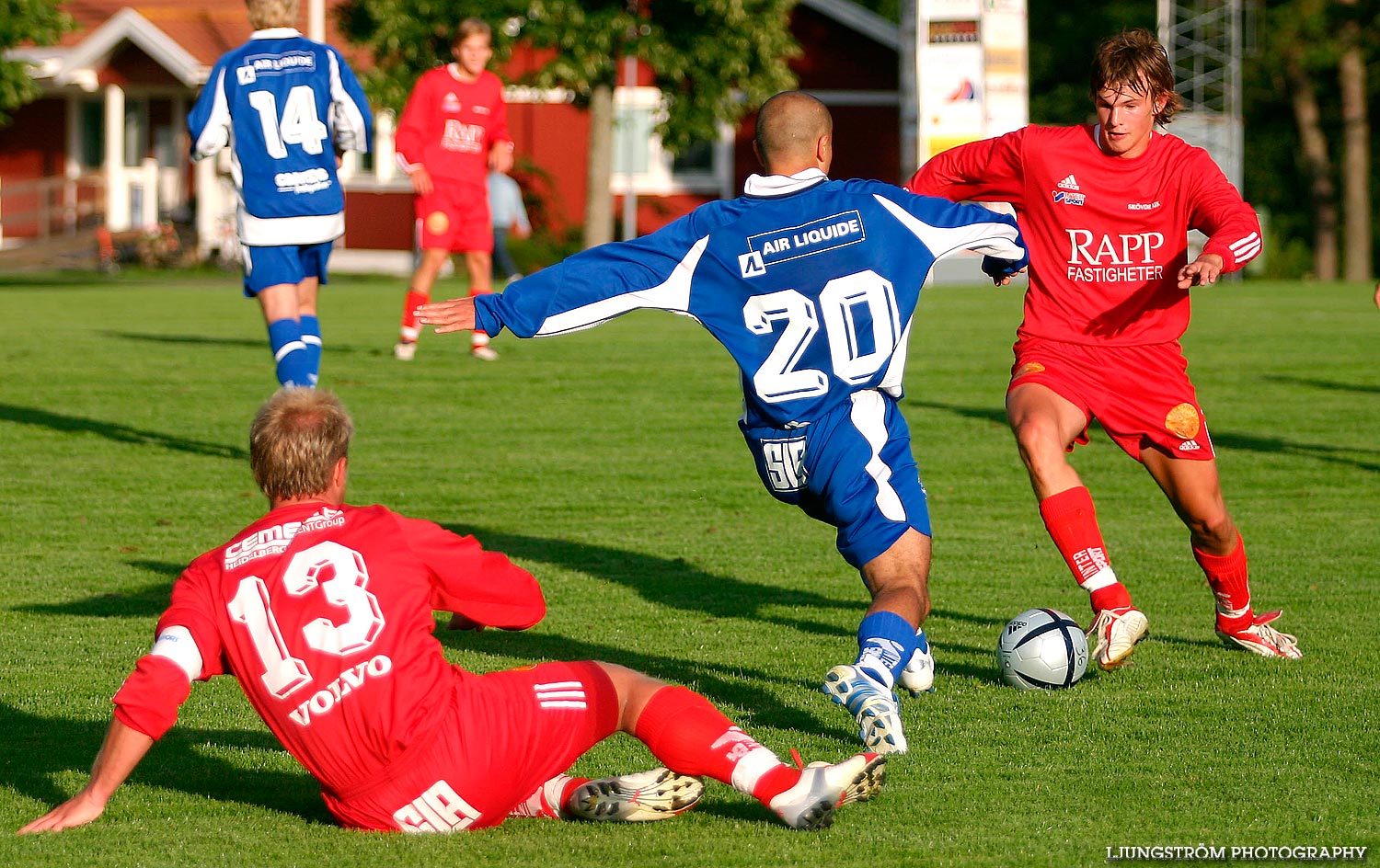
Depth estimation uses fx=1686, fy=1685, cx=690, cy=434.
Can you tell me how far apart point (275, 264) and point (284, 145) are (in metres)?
0.65

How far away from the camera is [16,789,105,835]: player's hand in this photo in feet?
12.1

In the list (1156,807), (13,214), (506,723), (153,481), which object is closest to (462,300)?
(506,723)

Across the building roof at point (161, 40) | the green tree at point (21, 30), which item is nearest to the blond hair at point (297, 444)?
the green tree at point (21, 30)

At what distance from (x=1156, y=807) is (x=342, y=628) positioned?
204 centimetres

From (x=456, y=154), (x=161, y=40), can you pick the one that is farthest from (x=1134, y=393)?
(x=161, y=40)

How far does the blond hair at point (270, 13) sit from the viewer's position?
899 cm

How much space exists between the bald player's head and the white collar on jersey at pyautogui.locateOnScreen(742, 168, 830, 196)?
0.02 m

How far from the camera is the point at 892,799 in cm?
425

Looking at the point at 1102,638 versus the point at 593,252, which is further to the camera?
the point at 1102,638

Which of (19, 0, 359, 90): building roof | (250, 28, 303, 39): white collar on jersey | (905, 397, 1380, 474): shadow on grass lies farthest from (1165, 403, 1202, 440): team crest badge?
(19, 0, 359, 90): building roof

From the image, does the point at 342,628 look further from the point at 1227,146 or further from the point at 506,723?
the point at 1227,146

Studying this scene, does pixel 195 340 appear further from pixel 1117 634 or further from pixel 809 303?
pixel 809 303

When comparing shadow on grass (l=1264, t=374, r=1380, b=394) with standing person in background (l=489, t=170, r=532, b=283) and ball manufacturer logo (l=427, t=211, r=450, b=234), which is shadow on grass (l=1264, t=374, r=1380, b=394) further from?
standing person in background (l=489, t=170, r=532, b=283)

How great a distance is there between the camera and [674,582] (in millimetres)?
6988
